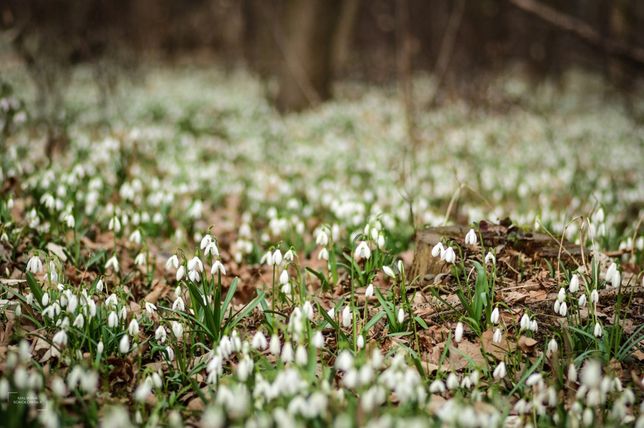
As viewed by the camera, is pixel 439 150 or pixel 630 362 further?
pixel 439 150

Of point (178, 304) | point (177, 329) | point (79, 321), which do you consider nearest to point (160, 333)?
point (177, 329)

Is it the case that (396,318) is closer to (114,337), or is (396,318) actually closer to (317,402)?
(317,402)

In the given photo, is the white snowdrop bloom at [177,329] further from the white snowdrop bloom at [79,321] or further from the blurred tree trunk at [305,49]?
the blurred tree trunk at [305,49]

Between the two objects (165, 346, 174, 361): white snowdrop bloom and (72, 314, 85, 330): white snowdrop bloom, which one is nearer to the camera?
(72, 314, 85, 330): white snowdrop bloom

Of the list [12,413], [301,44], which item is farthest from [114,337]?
[301,44]

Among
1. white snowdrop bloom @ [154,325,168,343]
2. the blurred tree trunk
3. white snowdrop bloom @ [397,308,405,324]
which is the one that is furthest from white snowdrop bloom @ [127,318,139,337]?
the blurred tree trunk

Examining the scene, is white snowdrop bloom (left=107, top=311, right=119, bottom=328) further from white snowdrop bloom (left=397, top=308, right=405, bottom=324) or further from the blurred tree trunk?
the blurred tree trunk

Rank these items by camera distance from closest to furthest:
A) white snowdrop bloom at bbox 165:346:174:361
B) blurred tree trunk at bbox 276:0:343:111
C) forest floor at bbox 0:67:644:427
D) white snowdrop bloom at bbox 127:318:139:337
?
forest floor at bbox 0:67:644:427 → white snowdrop bloom at bbox 127:318:139:337 → white snowdrop bloom at bbox 165:346:174:361 → blurred tree trunk at bbox 276:0:343:111
